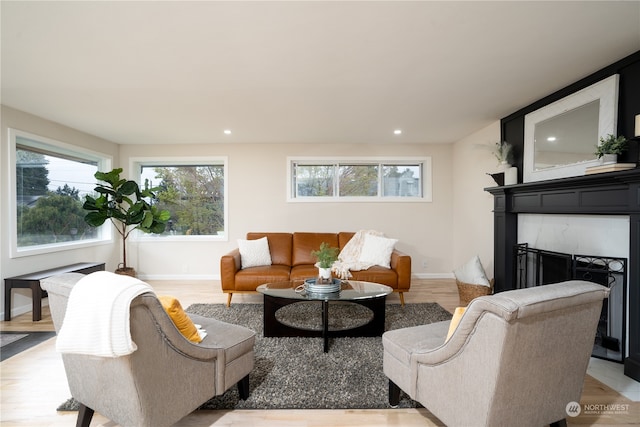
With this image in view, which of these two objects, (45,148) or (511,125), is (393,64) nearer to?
(511,125)

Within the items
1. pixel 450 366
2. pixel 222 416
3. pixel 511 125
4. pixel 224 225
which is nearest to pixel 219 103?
pixel 224 225

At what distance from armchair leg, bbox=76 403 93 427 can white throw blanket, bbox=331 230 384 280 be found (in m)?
2.36

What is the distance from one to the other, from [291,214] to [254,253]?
4.14 ft

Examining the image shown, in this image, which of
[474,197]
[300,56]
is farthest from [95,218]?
[474,197]

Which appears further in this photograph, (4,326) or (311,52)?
(4,326)

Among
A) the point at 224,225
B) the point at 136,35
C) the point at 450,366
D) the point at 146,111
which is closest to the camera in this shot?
the point at 450,366

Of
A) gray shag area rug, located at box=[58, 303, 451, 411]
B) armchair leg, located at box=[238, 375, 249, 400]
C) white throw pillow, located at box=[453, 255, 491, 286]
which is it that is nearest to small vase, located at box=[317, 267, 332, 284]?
gray shag area rug, located at box=[58, 303, 451, 411]

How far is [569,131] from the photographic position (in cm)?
269

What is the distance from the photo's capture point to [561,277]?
274cm

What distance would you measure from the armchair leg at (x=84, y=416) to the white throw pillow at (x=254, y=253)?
2347 millimetres

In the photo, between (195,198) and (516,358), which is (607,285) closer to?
(516,358)

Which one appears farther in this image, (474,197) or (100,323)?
(474,197)

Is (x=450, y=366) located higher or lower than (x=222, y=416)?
higher

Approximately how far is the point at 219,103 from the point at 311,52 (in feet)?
4.72
